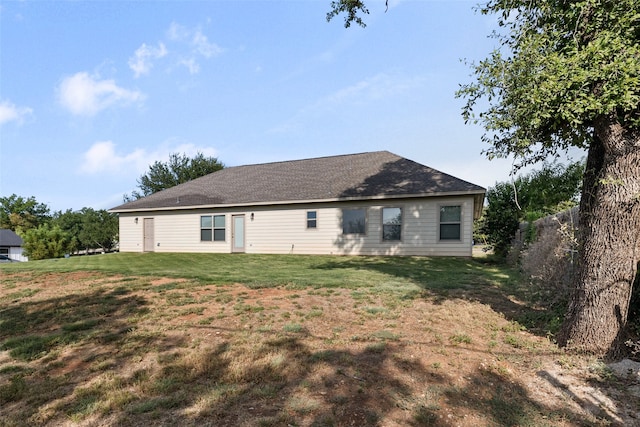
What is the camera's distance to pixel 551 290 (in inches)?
204

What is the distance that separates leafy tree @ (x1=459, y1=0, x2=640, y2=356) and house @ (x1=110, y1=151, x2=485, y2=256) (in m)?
8.81

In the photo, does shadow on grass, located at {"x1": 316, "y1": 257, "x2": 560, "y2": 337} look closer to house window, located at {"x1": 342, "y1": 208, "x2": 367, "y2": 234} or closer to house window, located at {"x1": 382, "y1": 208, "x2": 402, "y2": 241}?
house window, located at {"x1": 382, "y1": 208, "x2": 402, "y2": 241}

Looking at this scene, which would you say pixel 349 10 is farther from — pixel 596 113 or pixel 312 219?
pixel 312 219

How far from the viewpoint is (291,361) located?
3.36 metres

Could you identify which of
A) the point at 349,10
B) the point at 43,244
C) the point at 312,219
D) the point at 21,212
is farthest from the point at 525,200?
the point at 21,212

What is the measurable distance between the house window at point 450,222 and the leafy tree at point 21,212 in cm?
6269

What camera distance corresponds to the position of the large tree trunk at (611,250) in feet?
11.8

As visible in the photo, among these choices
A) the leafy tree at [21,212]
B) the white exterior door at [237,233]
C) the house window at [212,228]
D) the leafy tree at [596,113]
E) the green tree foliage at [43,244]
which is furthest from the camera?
the leafy tree at [21,212]

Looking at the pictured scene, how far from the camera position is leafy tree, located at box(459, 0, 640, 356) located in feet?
11.4

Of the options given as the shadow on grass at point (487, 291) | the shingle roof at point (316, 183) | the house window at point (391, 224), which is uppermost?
the shingle roof at point (316, 183)

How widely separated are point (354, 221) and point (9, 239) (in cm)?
5208

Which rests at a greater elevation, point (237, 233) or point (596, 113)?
point (596, 113)

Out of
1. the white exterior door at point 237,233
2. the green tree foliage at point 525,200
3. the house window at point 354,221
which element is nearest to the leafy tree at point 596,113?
the green tree foliage at point 525,200

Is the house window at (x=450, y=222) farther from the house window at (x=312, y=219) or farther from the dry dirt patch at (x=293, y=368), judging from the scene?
the dry dirt patch at (x=293, y=368)
